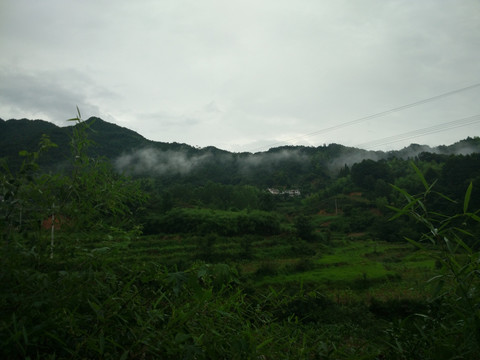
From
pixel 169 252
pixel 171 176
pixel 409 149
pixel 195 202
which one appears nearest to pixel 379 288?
pixel 169 252

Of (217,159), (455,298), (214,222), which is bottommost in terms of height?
(214,222)

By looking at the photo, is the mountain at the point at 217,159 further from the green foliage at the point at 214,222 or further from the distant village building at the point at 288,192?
the green foliage at the point at 214,222

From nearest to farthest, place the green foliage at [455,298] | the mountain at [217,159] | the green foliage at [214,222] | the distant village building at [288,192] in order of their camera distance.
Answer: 1. the green foliage at [455,298]
2. the green foliage at [214,222]
3. the distant village building at [288,192]
4. the mountain at [217,159]

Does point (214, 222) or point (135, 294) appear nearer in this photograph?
point (135, 294)

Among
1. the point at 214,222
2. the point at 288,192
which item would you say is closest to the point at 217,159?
the point at 288,192

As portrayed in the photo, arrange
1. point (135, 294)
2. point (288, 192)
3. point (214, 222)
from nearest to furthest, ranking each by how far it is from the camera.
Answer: point (135, 294)
point (214, 222)
point (288, 192)

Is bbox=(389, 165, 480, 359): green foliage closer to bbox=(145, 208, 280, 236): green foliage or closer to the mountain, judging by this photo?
bbox=(145, 208, 280, 236): green foliage

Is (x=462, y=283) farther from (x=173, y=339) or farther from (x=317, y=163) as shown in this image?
(x=317, y=163)

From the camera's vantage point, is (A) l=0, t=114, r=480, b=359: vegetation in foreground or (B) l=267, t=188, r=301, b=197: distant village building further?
(B) l=267, t=188, r=301, b=197: distant village building

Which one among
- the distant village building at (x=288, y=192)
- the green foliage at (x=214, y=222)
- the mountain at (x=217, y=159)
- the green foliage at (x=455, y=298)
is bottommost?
the green foliage at (x=214, y=222)

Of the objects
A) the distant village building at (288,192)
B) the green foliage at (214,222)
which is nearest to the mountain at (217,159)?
the distant village building at (288,192)

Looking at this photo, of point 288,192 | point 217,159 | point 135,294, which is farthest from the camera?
point 217,159

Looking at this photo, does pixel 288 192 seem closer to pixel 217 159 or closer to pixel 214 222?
pixel 217 159

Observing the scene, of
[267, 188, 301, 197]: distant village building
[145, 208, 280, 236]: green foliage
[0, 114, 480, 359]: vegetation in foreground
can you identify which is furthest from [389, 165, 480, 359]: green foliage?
[267, 188, 301, 197]: distant village building
